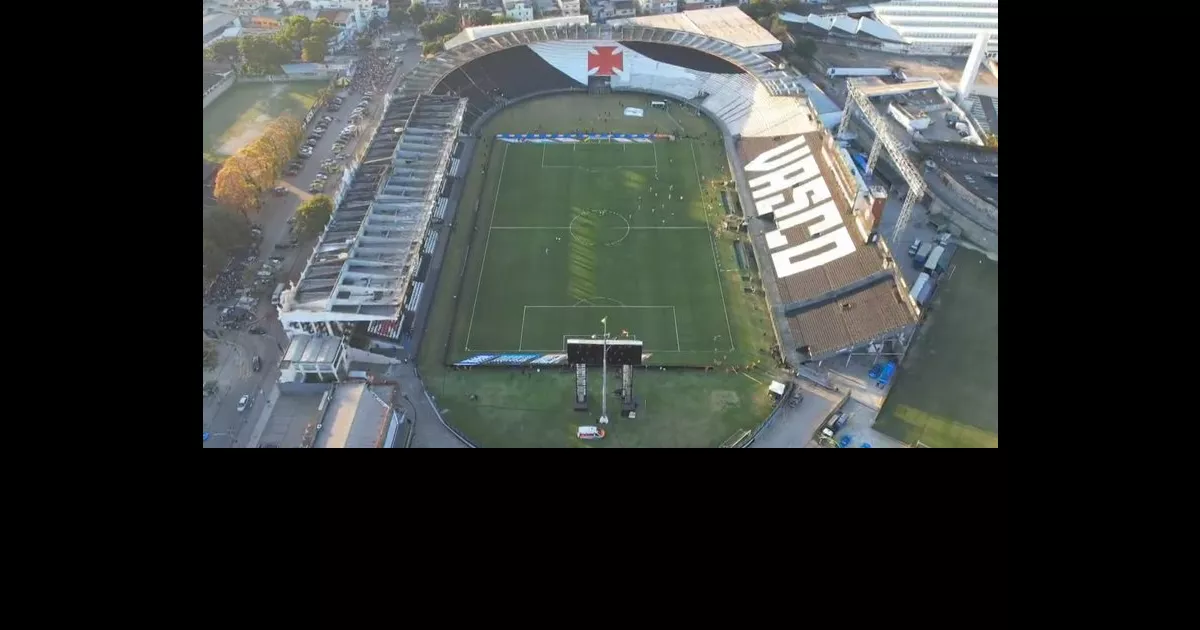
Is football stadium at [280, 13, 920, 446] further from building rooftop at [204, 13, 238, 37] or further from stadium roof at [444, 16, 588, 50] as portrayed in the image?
building rooftop at [204, 13, 238, 37]

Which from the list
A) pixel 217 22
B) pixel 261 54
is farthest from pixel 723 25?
pixel 217 22

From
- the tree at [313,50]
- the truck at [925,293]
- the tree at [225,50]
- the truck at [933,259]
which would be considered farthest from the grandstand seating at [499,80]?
the truck at [925,293]

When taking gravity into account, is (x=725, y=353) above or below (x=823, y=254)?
below

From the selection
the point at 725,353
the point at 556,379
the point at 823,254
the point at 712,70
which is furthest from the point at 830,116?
the point at 556,379

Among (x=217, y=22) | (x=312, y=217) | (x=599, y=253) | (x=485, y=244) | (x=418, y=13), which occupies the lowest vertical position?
(x=599, y=253)

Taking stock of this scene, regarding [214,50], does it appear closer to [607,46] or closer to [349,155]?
[349,155]

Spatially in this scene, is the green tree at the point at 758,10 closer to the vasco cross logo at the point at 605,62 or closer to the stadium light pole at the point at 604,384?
the vasco cross logo at the point at 605,62

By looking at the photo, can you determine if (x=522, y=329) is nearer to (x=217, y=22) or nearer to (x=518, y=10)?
(x=518, y=10)
